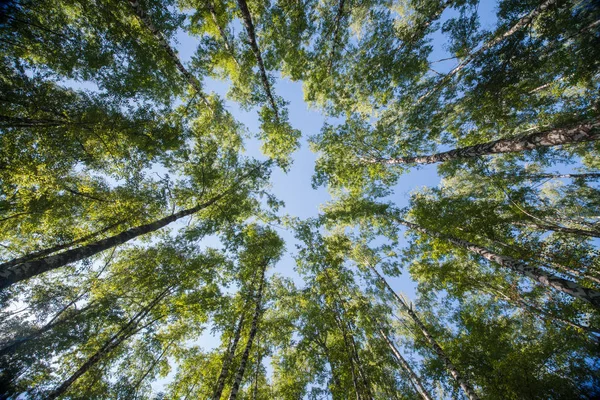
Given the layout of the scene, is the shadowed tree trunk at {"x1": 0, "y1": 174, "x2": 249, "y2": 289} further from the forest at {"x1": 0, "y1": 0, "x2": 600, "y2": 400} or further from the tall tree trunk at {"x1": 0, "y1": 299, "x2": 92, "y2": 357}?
the tall tree trunk at {"x1": 0, "y1": 299, "x2": 92, "y2": 357}

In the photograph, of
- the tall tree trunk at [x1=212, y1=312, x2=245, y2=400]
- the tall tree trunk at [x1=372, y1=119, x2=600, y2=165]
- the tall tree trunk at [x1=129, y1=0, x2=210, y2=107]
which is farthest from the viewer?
the tall tree trunk at [x1=129, y1=0, x2=210, y2=107]

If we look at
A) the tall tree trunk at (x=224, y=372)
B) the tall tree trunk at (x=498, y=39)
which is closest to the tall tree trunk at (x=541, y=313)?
the tall tree trunk at (x=498, y=39)

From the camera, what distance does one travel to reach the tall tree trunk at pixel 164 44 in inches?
251

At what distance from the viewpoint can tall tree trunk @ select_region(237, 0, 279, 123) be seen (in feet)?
21.7

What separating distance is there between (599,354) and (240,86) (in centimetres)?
2096

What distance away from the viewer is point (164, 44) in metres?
7.82

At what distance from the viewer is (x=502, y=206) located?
9922 mm

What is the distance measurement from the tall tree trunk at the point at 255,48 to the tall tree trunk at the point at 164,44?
3246 mm

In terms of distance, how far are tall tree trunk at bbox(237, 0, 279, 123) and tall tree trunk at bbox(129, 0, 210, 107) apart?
128 inches

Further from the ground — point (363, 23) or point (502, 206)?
point (363, 23)

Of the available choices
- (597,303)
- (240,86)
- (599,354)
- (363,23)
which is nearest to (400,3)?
(363,23)

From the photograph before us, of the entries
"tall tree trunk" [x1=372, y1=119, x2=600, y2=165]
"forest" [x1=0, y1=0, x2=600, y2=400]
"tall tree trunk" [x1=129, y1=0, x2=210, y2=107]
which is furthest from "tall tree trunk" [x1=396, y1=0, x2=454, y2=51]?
"tall tree trunk" [x1=129, y1=0, x2=210, y2=107]

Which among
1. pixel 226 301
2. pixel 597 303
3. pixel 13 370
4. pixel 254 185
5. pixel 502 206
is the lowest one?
pixel 597 303

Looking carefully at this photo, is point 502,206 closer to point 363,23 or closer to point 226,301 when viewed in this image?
point 363,23
